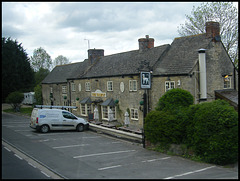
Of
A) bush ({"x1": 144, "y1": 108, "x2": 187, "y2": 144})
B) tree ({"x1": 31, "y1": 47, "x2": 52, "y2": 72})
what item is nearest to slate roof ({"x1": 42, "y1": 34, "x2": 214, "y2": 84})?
bush ({"x1": 144, "y1": 108, "x2": 187, "y2": 144})

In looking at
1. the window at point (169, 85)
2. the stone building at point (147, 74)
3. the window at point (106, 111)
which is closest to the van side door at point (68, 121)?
the stone building at point (147, 74)

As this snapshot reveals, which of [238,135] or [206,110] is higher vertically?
[206,110]

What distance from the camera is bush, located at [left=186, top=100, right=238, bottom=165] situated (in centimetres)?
1183

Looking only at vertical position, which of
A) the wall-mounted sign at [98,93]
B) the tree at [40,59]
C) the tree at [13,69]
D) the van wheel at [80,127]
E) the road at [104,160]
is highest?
the tree at [40,59]

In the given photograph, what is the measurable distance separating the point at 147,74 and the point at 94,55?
1730 centimetres

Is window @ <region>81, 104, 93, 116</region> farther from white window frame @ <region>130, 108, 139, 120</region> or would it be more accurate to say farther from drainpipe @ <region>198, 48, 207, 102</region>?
drainpipe @ <region>198, 48, 207, 102</region>

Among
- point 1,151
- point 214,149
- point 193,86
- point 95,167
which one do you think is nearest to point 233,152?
point 214,149

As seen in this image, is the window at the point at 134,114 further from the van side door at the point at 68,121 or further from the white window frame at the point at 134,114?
the van side door at the point at 68,121

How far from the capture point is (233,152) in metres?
11.8

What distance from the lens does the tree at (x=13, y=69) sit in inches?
1054

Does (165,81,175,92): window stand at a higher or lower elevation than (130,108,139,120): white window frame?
higher

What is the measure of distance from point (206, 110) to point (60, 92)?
27930mm

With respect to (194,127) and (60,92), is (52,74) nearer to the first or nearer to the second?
(60,92)

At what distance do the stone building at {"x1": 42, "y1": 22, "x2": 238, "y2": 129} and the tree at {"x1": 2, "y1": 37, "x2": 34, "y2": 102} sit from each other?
18.9 ft
